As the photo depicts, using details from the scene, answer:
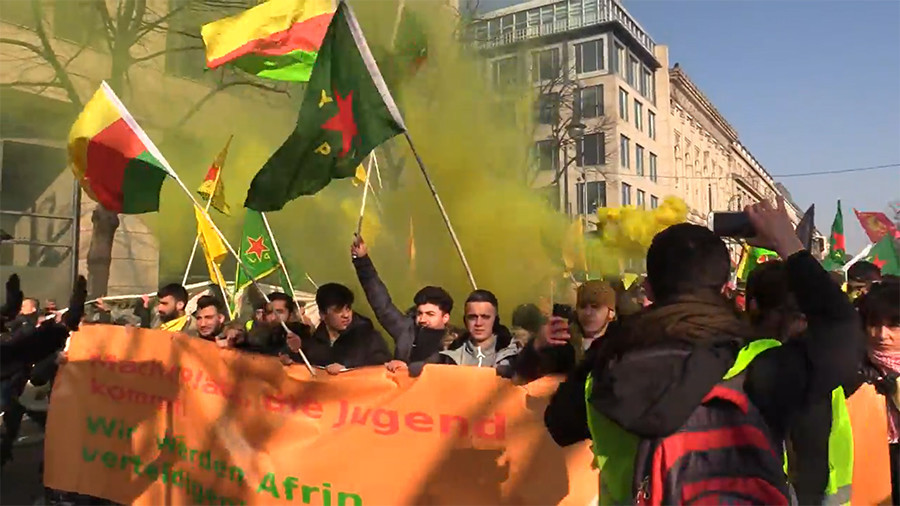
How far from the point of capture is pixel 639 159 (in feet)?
154

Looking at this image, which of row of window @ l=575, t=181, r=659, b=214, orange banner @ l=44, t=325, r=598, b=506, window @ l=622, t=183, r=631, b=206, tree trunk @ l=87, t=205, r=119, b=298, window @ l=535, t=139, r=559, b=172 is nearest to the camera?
orange banner @ l=44, t=325, r=598, b=506

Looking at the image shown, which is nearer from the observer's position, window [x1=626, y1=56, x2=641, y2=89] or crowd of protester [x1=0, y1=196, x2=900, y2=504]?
crowd of protester [x1=0, y1=196, x2=900, y2=504]

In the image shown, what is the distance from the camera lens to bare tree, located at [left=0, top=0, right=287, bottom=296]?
38.3 ft

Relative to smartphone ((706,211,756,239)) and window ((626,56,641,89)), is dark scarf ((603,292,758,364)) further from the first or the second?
window ((626,56,641,89))

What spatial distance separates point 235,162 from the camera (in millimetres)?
14602

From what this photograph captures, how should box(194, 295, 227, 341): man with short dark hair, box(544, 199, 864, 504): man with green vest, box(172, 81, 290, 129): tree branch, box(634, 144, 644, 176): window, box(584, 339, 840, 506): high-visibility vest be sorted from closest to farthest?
box(544, 199, 864, 504): man with green vest < box(584, 339, 840, 506): high-visibility vest < box(194, 295, 227, 341): man with short dark hair < box(172, 81, 290, 129): tree branch < box(634, 144, 644, 176): window

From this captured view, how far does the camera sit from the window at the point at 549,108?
24250 mm

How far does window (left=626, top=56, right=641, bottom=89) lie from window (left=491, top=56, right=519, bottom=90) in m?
28.8

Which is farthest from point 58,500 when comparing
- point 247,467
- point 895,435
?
point 895,435

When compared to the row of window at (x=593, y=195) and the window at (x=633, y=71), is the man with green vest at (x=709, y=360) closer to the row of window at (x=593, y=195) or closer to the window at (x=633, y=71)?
the row of window at (x=593, y=195)

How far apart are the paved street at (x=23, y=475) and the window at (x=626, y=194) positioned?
40.5 meters

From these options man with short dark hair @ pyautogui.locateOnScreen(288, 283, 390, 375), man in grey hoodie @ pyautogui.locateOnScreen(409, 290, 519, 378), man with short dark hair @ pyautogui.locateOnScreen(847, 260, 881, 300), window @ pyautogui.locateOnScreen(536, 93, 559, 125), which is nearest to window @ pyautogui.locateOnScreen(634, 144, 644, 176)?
window @ pyautogui.locateOnScreen(536, 93, 559, 125)

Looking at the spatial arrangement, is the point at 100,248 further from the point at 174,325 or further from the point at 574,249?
the point at 574,249

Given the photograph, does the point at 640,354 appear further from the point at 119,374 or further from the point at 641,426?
the point at 119,374
